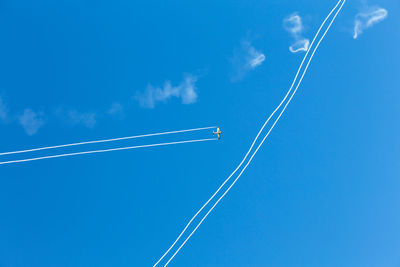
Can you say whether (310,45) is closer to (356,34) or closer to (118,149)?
(356,34)

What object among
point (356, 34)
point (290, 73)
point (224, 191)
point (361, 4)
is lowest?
point (224, 191)

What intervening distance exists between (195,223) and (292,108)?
291 centimetres

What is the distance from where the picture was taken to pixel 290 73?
5051 mm

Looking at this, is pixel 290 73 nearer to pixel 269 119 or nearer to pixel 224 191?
pixel 269 119

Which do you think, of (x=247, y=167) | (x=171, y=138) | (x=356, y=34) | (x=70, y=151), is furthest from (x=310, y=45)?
(x=70, y=151)

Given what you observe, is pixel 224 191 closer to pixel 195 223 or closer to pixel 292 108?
pixel 195 223

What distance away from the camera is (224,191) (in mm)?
4922

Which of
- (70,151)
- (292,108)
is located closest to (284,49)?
(292,108)

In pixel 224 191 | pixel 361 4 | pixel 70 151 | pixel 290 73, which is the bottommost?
pixel 224 191

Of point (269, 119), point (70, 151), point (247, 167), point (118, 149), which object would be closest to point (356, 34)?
point (269, 119)

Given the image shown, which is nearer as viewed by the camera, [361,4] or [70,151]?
[70,151]

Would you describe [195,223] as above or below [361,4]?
below

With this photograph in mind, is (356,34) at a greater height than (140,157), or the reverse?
(356,34)

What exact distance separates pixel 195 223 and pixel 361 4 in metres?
5.42
